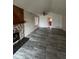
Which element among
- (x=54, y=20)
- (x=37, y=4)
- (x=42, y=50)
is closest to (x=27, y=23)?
(x=37, y=4)

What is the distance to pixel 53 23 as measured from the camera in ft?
40.7

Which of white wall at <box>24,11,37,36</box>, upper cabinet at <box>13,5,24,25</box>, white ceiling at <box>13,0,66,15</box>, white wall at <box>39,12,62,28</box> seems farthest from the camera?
white wall at <box>39,12,62,28</box>

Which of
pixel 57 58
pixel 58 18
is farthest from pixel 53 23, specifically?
pixel 57 58

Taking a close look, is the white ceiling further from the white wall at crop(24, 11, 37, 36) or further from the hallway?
the hallway

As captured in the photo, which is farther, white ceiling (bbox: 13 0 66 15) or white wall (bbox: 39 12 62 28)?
white wall (bbox: 39 12 62 28)

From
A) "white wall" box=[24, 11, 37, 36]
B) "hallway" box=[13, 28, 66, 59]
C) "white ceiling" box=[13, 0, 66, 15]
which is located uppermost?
"white ceiling" box=[13, 0, 66, 15]

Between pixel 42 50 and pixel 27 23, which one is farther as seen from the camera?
pixel 27 23

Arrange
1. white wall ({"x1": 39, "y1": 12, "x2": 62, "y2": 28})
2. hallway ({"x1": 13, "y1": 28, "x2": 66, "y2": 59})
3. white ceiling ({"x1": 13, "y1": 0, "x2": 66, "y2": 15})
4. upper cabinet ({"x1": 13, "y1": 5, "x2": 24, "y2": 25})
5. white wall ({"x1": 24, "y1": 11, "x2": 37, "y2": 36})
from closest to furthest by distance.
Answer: hallway ({"x1": 13, "y1": 28, "x2": 66, "y2": 59}) < white ceiling ({"x1": 13, "y1": 0, "x2": 66, "y2": 15}) < upper cabinet ({"x1": 13, "y1": 5, "x2": 24, "y2": 25}) < white wall ({"x1": 24, "y1": 11, "x2": 37, "y2": 36}) < white wall ({"x1": 39, "y1": 12, "x2": 62, "y2": 28})

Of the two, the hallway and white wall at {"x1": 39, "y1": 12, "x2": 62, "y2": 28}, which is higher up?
white wall at {"x1": 39, "y1": 12, "x2": 62, "y2": 28}

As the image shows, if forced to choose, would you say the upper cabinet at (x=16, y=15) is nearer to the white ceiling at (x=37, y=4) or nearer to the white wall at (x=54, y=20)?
the white ceiling at (x=37, y=4)

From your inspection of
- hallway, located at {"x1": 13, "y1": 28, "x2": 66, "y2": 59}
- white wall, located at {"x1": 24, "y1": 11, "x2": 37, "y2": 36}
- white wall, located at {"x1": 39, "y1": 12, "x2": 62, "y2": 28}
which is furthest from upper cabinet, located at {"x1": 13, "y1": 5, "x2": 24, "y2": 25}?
white wall, located at {"x1": 39, "y1": 12, "x2": 62, "y2": 28}

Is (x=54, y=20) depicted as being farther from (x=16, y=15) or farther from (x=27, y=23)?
(x=16, y=15)
